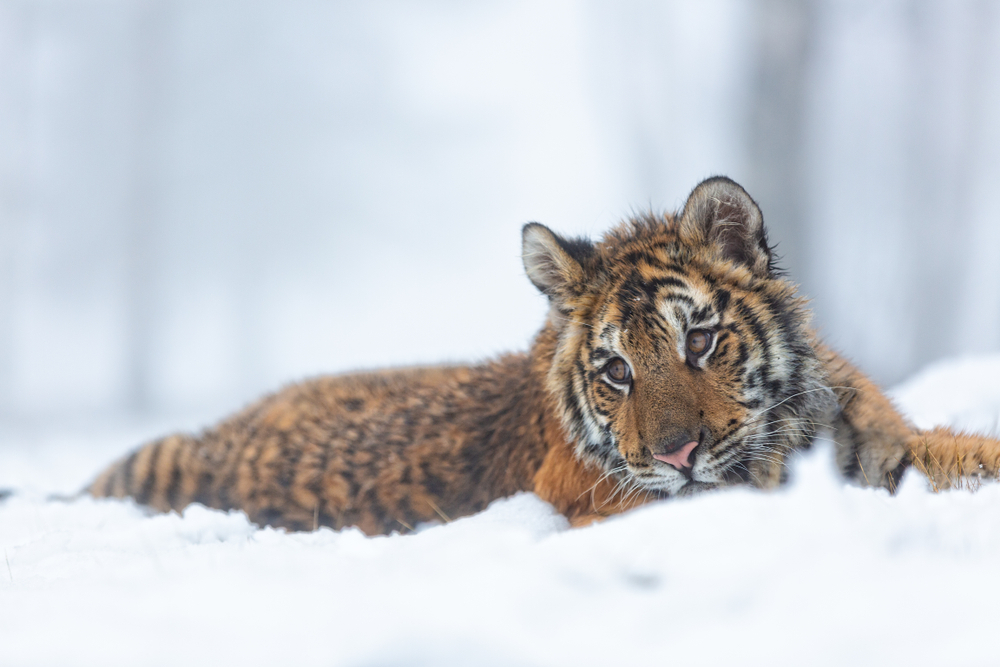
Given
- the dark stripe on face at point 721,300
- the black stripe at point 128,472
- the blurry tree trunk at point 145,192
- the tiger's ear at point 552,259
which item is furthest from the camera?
the blurry tree trunk at point 145,192

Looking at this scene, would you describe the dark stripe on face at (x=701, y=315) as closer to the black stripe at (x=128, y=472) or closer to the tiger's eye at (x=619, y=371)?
the tiger's eye at (x=619, y=371)

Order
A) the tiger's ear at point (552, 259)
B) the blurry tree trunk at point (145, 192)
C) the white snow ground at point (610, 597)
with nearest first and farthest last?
the white snow ground at point (610, 597)
the tiger's ear at point (552, 259)
the blurry tree trunk at point (145, 192)

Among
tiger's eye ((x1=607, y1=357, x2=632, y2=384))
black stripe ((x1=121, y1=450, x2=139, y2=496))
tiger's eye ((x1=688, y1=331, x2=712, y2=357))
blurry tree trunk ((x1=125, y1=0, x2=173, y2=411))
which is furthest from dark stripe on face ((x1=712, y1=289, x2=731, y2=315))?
blurry tree trunk ((x1=125, y1=0, x2=173, y2=411))

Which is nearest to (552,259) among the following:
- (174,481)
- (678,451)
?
(678,451)

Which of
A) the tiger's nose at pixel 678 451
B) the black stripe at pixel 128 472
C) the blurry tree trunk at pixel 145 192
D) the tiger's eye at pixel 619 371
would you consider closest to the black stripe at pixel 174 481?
the black stripe at pixel 128 472

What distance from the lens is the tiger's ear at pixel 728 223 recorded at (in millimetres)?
2768

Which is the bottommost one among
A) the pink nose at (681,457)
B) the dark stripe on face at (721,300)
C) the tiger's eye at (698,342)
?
the pink nose at (681,457)

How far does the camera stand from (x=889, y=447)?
108 inches

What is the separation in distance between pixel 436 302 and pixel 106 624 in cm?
2855

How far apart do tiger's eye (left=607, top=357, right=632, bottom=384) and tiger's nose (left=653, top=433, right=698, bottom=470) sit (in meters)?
0.38

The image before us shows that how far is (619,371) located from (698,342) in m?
0.32

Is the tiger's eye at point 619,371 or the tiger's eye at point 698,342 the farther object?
the tiger's eye at point 619,371

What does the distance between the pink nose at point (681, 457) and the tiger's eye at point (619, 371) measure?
0.38 m

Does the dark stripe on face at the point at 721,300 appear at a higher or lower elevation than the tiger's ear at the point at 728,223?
lower
